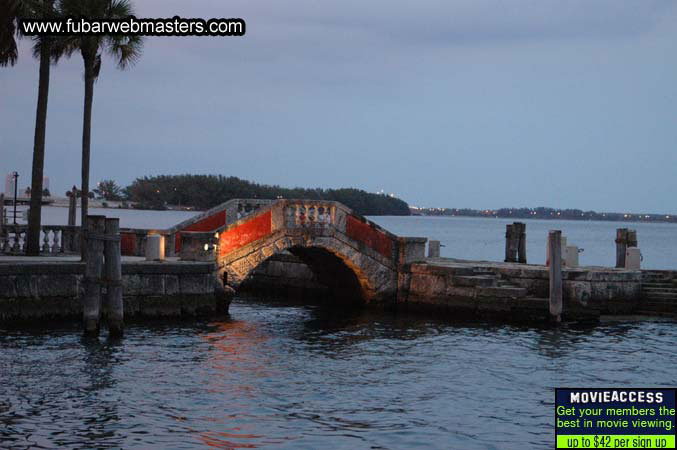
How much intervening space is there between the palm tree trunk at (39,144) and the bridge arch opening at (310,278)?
20.0 ft

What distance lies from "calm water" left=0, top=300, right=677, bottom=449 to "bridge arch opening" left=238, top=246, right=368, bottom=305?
3.59 metres

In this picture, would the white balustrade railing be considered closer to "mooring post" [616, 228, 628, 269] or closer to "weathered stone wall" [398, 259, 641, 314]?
"weathered stone wall" [398, 259, 641, 314]

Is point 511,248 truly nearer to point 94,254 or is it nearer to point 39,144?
point 39,144

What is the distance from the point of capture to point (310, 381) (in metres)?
19.3

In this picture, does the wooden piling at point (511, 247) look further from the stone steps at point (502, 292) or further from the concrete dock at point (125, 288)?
the concrete dock at point (125, 288)

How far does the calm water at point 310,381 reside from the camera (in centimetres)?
1528

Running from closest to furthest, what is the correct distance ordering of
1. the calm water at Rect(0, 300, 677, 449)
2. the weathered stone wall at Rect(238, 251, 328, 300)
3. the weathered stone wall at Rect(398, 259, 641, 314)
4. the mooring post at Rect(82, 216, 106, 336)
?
the calm water at Rect(0, 300, 677, 449) → the mooring post at Rect(82, 216, 106, 336) → the weathered stone wall at Rect(398, 259, 641, 314) → the weathered stone wall at Rect(238, 251, 328, 300)

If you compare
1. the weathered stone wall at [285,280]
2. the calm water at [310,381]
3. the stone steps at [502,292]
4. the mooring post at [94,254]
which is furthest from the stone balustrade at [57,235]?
the stone steps at [502,292]

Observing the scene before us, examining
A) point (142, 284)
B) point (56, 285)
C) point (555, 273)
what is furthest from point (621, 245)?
point (56, 285)

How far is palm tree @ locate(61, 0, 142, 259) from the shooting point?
28516 millimetres

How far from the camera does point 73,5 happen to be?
93.3 ft

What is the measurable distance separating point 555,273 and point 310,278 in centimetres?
1069

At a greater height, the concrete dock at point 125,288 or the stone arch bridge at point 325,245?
the stone arch bridge at point 325,245

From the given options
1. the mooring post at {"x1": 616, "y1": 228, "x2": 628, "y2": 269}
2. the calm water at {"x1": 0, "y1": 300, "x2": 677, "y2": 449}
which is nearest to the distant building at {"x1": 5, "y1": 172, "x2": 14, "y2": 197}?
the calm water at {"x1": 0, "y1": 300, "x2": 677, "y2": 449}
